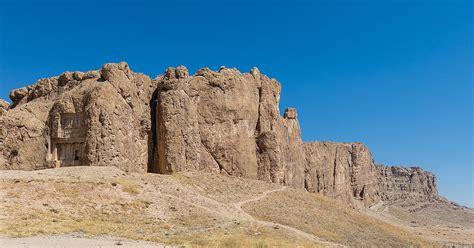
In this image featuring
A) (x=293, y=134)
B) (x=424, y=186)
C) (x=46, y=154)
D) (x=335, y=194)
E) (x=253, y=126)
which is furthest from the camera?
(x=424, y=186)

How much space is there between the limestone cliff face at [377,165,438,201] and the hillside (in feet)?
A: 317

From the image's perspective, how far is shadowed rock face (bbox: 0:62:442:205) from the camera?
48.6 metres

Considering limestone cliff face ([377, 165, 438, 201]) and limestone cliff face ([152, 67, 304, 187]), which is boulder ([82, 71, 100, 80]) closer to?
limestone cliff face ([152, 67, 304, 187])

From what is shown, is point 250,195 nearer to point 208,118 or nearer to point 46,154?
point 208,118

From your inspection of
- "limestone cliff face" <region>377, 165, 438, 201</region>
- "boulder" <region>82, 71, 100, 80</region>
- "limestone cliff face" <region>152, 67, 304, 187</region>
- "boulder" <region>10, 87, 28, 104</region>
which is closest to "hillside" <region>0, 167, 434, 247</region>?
"limestone cliff face" <region>152, 67, 304, 187</region>

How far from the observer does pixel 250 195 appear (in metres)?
49.0

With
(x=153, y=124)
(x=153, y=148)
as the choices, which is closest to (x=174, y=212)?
(x=153, y=148)

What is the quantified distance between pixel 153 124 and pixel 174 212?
57.8 feet

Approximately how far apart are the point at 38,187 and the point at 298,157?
1614 inches

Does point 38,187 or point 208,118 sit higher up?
point 208,118

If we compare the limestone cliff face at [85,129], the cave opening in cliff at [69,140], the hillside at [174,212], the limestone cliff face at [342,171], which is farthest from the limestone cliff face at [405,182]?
the cave opening in cliff at [69,140]

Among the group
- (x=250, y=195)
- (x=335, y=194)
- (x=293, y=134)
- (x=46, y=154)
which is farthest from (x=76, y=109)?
(x=335, y=194)

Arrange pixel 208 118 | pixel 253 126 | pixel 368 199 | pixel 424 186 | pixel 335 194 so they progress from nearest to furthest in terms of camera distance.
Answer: pixel 208 118
pixel 253 126
pixel 335 194
pixel 368 199
pixel 424 186

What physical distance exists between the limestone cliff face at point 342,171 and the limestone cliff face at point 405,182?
25.7 m
